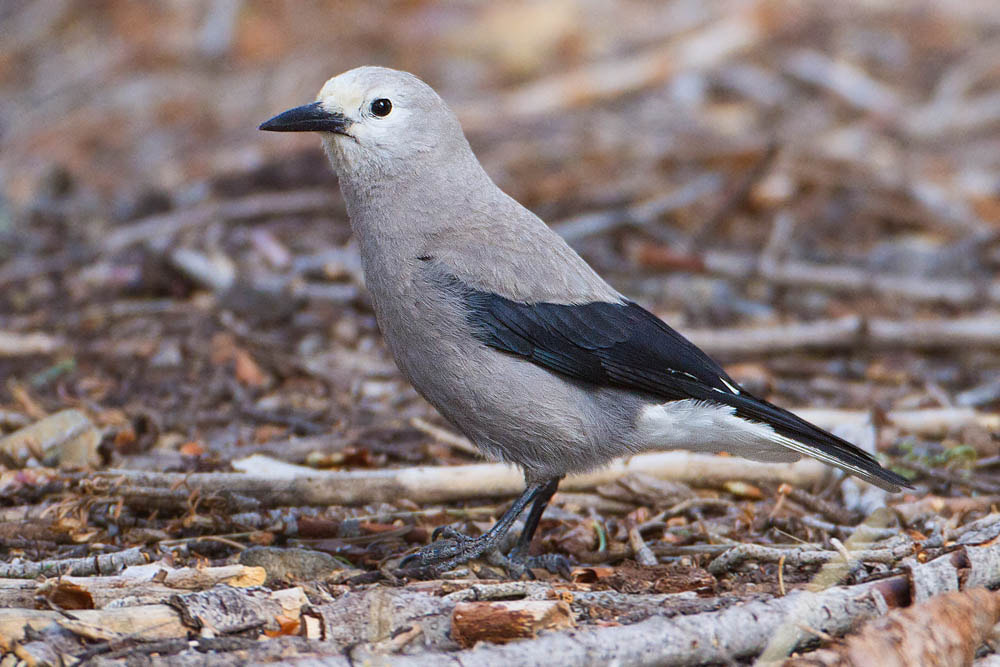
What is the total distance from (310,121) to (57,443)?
179cm

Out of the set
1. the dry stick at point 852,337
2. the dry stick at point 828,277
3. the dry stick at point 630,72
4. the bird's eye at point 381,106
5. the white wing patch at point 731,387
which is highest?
the dry stick at point 630,72

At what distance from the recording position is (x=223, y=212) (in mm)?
7875

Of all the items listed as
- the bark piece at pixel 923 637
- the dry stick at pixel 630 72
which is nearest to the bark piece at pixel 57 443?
the bark piece at pixel 923 637

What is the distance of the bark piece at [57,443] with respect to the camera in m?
4.73

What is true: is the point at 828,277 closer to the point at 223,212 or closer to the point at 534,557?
the point at 534,557

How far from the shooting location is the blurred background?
236 inches

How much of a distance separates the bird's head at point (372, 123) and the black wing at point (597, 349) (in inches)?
28.7

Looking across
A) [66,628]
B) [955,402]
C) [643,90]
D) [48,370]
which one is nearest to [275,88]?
[643,90]

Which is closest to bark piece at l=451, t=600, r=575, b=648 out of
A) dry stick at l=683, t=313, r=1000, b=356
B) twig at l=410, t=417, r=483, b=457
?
twig at l=410, t=417, r=483, b=457

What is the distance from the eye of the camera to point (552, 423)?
13.9 ft

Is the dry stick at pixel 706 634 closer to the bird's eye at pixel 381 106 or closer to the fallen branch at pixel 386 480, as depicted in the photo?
the fallen branch at pixel 386 480

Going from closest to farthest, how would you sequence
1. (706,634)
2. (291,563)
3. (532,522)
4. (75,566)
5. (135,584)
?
(706,634)
(135,584)
(75,566)
(291,563)
(532,522)

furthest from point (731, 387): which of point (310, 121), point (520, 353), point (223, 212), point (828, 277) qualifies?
point (223, 212)

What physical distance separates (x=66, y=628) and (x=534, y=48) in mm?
8930
